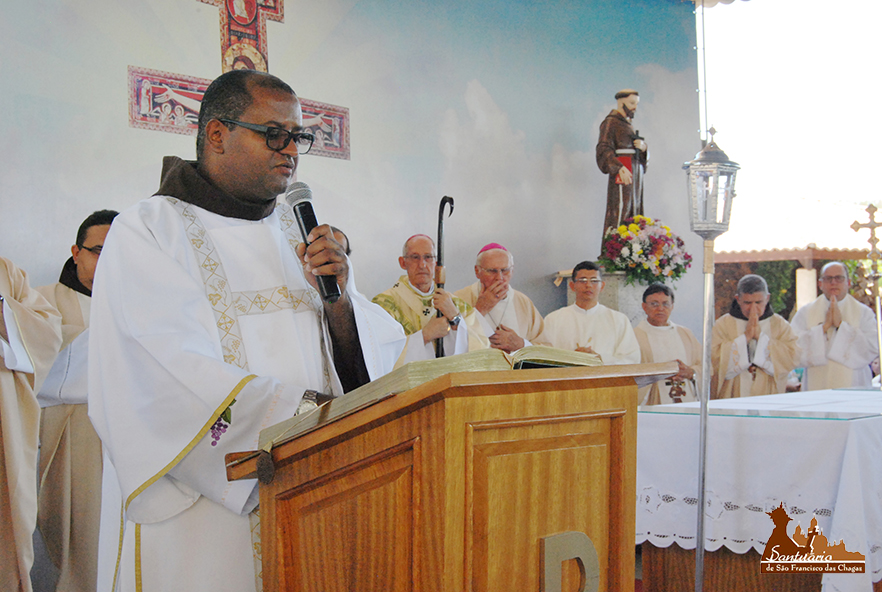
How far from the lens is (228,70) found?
5.40 metres

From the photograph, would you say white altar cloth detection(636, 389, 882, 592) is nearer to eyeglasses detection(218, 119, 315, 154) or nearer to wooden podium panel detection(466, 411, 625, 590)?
wooden podium panel detection(466, 411, 625, 590)

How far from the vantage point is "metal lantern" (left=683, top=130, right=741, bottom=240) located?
318 centimetres

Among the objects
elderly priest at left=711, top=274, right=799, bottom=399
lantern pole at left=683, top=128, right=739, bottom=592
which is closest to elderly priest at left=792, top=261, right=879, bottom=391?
elderly priest at left=711, top=274, right=799, bottom=399

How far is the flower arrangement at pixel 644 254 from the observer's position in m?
6.66

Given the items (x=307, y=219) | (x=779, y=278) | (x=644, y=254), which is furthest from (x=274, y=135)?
(x=779, y=278)

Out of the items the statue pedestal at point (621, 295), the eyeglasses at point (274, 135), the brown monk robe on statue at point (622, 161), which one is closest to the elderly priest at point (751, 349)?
the statue pedestal at point (621, 295)

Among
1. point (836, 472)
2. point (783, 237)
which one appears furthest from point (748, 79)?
point (836, 472)

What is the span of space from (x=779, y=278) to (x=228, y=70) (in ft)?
28.5

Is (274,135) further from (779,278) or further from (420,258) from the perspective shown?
(779,278)

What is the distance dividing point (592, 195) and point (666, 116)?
151cm

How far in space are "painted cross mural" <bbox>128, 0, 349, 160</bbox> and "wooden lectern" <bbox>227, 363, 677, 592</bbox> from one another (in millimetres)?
4169

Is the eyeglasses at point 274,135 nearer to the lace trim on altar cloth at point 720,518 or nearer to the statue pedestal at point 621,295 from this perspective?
the lace trim on altar cloth at point 720,518

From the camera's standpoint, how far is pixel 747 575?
290 centimetres

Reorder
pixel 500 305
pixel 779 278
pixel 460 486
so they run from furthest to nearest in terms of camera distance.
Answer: pixel 779 278 → pixel 500 305 → pixel 460 486
